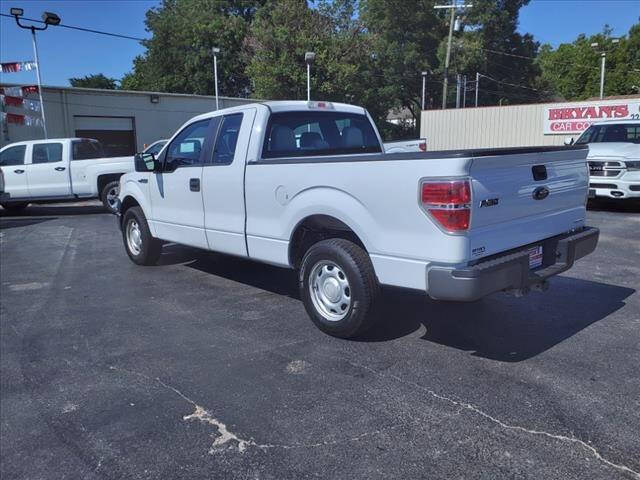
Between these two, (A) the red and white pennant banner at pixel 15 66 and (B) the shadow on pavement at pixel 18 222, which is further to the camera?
(A) the red and white pennant banner at pixel 15 66

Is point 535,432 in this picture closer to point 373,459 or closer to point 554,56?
point 373,459

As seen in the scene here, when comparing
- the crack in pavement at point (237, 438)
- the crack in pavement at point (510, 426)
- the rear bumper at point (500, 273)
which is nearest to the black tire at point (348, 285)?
the crack in pavement at point (510, 426)

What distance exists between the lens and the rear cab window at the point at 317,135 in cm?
535

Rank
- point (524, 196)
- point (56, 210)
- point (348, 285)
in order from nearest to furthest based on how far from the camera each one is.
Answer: point (524, 196)
point (348, 285)
point (56, 210)

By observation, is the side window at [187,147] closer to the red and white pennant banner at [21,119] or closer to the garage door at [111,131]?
the red and white pennant banner at [21,119]

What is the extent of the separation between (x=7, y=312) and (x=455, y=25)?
35.7 m

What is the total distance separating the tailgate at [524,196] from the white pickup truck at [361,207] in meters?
0.01

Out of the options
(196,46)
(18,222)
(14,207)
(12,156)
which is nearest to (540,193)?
(18,222)

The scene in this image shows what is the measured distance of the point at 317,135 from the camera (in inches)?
225

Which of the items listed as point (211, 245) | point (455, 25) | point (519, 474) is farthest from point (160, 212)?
point (455, 25)

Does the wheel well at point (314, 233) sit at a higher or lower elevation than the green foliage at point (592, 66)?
lower

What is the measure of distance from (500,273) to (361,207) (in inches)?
43.2

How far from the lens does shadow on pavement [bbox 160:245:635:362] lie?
437cm

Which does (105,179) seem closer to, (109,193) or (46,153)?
(109,193)
